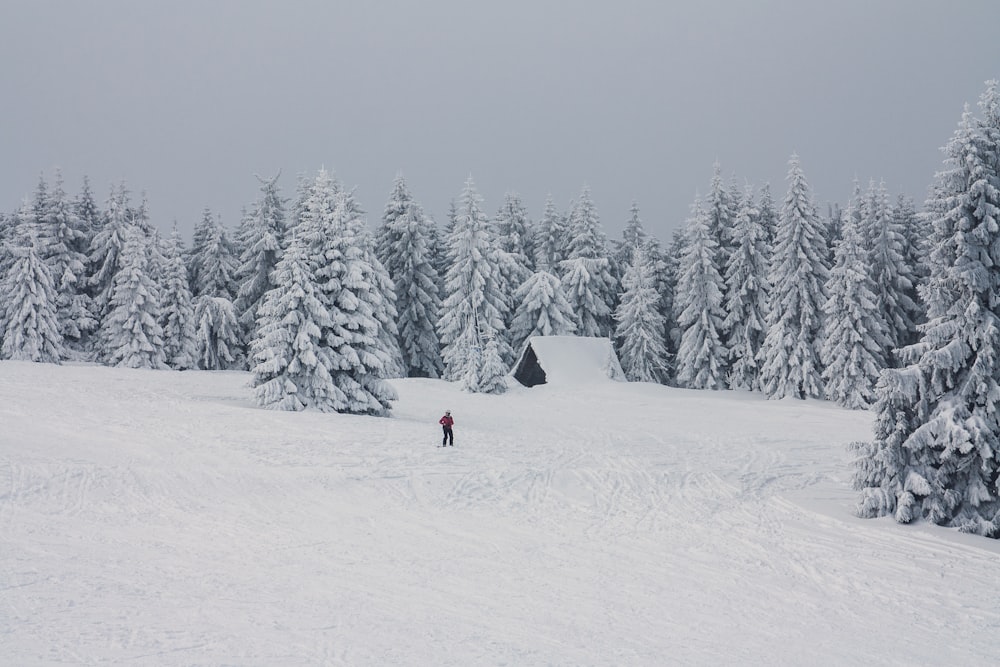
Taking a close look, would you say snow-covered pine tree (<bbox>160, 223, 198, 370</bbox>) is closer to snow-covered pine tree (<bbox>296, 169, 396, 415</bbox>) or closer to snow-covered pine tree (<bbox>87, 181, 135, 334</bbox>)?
snow-covered pine tree (<bbox>87, 181, 135, 334</bbox>)

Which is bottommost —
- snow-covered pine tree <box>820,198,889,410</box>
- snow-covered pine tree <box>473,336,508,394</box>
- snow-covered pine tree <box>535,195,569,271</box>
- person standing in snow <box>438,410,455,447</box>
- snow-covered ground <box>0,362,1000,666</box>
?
snow-covered ground <box>0,362,1000,666</box>

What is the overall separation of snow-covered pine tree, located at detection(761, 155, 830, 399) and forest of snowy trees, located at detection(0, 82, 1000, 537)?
118 millimetres

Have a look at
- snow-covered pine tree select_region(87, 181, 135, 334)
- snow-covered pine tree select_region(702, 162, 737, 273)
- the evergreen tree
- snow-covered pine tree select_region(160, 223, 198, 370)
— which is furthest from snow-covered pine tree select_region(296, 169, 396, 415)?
the evergreen tree

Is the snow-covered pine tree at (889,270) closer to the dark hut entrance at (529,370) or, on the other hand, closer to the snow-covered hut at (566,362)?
the snow-covered hut at (566,362)

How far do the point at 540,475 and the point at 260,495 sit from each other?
7.43m

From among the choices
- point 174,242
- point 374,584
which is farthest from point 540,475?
point 174,242

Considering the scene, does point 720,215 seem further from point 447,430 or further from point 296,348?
point 447,430

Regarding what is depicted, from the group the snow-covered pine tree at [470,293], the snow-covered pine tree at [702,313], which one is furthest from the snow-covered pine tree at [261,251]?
the snow-covered pine tree at [702,313]

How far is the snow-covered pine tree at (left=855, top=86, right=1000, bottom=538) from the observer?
49.0 feet

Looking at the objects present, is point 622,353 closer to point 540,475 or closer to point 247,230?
point 247,230

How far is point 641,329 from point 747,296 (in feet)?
25.4

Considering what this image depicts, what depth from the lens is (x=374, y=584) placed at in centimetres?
1127

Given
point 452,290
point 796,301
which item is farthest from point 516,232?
point 796,301

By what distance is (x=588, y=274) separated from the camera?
174ft
